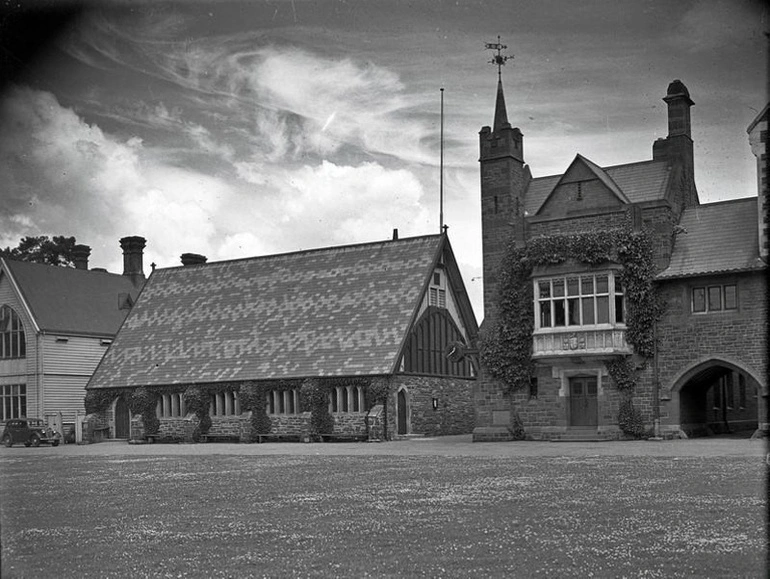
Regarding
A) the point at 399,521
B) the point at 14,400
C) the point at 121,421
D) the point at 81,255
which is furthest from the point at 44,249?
the point at 399,521

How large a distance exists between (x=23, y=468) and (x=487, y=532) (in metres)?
17.2

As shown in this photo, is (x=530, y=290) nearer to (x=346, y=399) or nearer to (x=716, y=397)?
(x=716, y=397)

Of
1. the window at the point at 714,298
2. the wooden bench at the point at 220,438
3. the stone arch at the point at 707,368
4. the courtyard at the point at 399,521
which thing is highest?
the window at the point at 714,298

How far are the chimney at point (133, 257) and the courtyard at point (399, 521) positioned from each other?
141 ft

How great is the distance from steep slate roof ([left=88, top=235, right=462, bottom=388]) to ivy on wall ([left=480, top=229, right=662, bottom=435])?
5.50 m

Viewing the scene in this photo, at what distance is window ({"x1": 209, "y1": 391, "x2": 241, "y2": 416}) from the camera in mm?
42719

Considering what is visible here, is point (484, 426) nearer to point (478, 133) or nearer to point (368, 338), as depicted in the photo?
point (368, 338)

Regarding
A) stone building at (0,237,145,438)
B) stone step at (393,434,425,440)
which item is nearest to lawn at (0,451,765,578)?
stone step at (393,434,425,440)

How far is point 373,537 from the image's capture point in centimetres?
1105

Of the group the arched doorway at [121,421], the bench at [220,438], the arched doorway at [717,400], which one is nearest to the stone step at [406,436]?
the bench at [220,438]

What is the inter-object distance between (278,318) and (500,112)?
48.2 ft

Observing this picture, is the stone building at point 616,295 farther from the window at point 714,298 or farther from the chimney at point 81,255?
the chimney at point 81,255

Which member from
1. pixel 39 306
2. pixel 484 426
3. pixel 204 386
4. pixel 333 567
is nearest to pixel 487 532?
pixel 333 567

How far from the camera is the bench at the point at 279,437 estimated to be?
4018 centimetres
